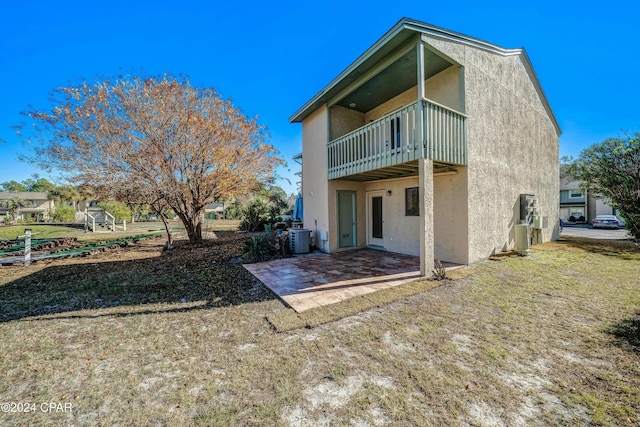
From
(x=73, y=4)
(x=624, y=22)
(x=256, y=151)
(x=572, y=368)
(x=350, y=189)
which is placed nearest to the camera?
(x=572, y=368)

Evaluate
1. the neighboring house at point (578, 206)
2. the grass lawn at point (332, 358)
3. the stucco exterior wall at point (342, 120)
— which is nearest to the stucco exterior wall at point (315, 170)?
the stucco exterior wall at point (342, 120)

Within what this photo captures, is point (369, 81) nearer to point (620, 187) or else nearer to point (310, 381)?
point (310, 381)

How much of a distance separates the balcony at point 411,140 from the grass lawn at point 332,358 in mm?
3075

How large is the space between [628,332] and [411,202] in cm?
557

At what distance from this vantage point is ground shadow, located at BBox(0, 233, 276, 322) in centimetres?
467

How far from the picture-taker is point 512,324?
362 cm

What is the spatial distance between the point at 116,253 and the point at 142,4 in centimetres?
874

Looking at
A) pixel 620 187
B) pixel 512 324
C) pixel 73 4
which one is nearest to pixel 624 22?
pixel 620 187

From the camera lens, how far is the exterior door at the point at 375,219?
9648mm

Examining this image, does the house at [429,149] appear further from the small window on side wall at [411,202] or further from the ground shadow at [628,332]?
the ground shadow at [628,332]

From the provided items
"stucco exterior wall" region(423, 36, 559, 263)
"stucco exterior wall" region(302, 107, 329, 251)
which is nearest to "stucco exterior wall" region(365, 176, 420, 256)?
"stucco exterior wall" region(423, 36, 559, 263)

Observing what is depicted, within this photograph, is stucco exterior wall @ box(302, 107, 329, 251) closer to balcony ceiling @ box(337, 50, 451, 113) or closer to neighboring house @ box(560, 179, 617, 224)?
balcony ceiling @ box(337, 50, 451, 113)

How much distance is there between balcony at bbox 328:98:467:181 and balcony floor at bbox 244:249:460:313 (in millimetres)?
2778

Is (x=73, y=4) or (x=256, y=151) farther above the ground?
(x=73, y=4)
